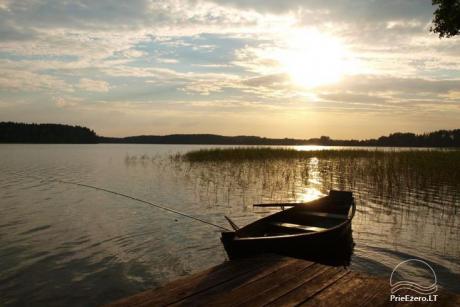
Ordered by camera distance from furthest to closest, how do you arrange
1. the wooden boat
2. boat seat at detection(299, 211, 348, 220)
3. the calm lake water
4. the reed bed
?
the reed bed < boat seat at detection(299, 211, 348, 220) < the calm lake water < the wooden boat

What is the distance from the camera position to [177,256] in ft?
28.5

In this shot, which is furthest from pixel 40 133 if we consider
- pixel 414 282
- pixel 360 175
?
pixel 414 282

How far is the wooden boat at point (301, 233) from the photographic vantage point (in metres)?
6.63

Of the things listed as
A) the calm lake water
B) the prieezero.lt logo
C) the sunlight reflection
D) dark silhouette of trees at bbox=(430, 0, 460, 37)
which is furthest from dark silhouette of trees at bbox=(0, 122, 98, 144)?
the prieezero.lt logo

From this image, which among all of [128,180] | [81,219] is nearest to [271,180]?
[128,180]

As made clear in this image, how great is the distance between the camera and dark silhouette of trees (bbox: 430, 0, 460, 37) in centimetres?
1761

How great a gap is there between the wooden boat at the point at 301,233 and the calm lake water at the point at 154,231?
88 cm

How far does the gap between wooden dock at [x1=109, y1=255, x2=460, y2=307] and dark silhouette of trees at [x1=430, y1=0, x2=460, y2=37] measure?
58.0 ft

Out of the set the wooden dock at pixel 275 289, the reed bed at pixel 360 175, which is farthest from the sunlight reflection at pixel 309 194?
the wooden dock at pixel 275 289

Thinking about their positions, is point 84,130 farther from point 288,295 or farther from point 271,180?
point 288,295

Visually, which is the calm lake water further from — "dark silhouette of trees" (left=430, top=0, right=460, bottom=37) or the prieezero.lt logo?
"dark silhouette of trees" (left=430, top=0, right=460, bottom=37)

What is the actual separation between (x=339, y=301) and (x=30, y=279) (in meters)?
6.10

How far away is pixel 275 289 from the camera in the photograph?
4910mm

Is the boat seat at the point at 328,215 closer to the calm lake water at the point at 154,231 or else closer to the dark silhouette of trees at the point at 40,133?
the calm lake water at the point at 154,231
